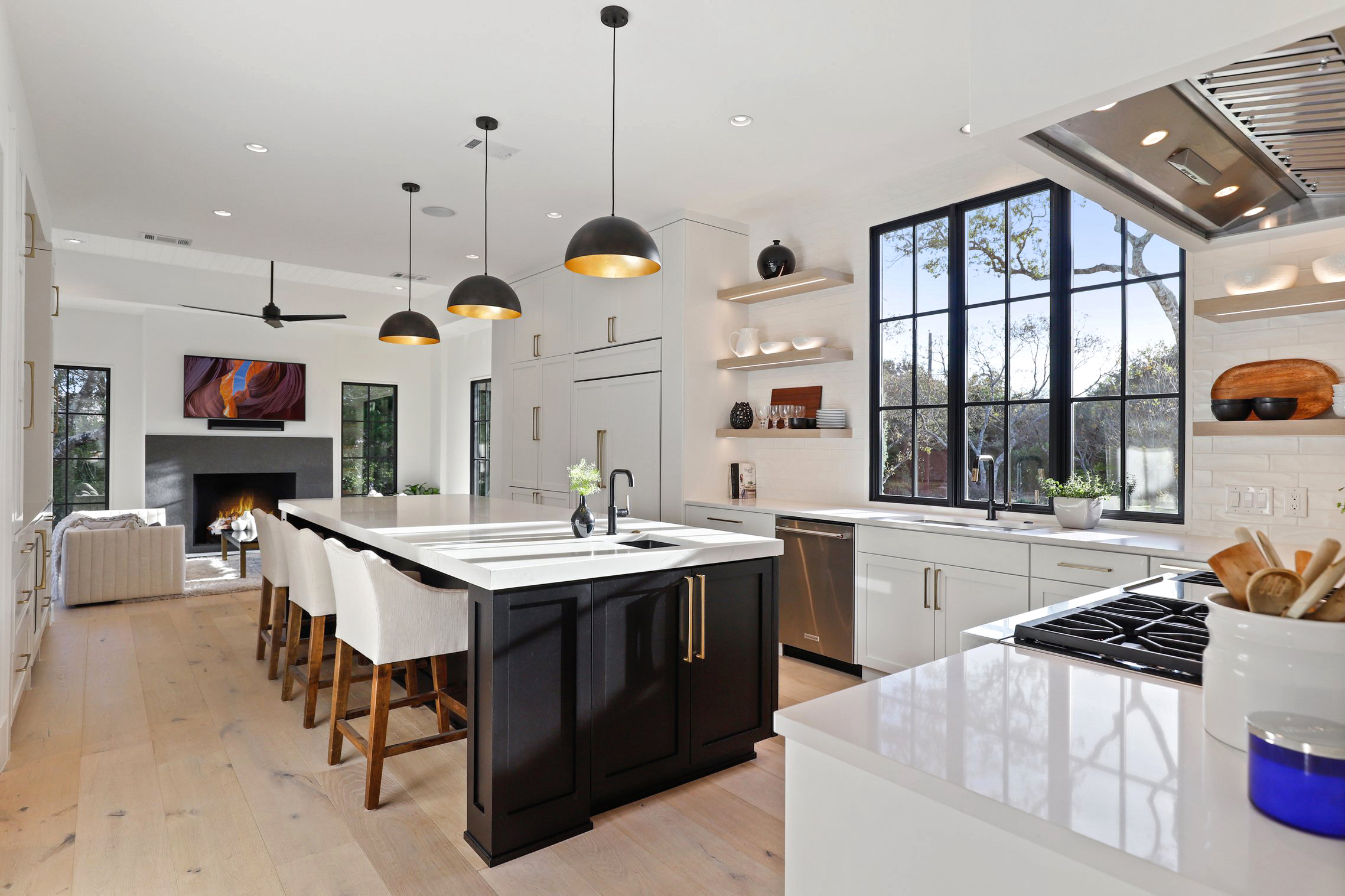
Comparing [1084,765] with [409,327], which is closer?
[1084,765]

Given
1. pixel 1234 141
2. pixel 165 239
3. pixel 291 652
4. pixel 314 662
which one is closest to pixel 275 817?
pixel 314 662

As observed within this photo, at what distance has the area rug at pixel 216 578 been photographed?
604 centimetres

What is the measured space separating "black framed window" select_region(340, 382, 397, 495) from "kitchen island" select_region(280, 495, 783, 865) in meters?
7.10

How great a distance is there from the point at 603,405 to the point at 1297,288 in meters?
4.05

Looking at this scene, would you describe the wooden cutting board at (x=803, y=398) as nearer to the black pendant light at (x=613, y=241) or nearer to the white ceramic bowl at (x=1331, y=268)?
the black pendant light at (x=613, y=241)

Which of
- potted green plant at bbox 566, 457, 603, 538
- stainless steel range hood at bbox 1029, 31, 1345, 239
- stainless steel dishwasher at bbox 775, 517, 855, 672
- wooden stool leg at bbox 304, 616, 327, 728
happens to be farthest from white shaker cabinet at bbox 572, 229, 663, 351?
stainless steel range hood at bbox 1029, 31, 1345, 239

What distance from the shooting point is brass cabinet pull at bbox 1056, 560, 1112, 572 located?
294 centimetres

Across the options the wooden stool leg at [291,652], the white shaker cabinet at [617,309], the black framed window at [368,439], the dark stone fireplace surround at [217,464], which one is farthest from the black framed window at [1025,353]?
the black framed window at [368,439]

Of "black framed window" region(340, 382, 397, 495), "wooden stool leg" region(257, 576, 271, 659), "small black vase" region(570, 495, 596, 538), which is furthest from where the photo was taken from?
"black framed window" region(340, 382, 397, 495)

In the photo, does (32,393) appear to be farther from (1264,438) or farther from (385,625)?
(1264,438)

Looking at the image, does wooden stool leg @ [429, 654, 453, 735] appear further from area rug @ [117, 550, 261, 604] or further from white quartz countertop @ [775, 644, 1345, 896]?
area rug @ [117, 550, 261, 604]

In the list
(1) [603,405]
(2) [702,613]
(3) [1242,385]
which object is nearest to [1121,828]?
(2) [702,613]

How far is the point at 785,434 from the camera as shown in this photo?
4633mm

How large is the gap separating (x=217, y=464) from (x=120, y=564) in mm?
3186
